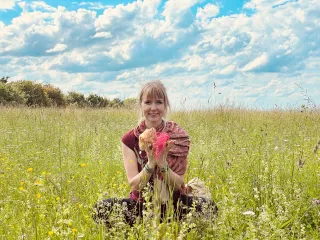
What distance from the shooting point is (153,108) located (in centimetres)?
324

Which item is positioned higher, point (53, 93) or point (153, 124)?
point (53, 93)

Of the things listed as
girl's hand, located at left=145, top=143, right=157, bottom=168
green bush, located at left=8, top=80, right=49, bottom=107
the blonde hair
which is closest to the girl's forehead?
the blonde hair

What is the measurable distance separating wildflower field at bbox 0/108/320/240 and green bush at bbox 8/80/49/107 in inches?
664

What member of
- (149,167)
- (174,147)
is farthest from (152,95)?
(149,167)

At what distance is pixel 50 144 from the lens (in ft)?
24.4

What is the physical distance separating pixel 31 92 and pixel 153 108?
25.9m

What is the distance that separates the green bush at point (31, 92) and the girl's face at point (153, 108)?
80.9 ft

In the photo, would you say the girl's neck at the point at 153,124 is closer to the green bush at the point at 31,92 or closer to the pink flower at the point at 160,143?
the pink flower at the point at 160,143

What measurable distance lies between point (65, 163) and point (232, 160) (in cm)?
238

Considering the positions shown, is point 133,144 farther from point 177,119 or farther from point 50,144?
point 177,119

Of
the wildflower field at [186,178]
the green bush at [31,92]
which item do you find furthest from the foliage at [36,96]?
the wildflower field at [186,178]

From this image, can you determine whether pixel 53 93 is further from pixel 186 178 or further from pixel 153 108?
pixel 153 108

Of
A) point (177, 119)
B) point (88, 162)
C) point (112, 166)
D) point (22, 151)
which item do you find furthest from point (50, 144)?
point (177, 119)

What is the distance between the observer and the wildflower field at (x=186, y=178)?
2.67 m
